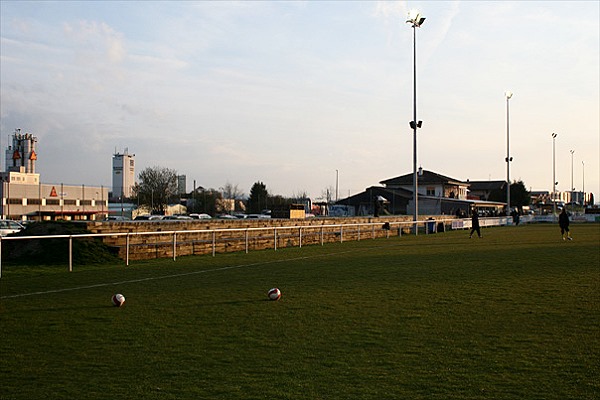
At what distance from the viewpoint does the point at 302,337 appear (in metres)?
7.73

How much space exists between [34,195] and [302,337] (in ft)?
213

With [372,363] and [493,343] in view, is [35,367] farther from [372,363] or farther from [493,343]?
[493,343]

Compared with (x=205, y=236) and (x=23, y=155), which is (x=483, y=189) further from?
(x=205, y=236)

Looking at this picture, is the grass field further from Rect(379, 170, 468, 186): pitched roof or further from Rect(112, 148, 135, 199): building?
Rect(112, 148, 135, 199): building

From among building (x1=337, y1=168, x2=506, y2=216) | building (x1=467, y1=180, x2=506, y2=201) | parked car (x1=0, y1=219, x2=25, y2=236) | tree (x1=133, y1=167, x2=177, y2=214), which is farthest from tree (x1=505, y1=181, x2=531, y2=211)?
parked car (x1=0, y1=219, x2=25, y2=236)

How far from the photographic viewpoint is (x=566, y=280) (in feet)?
44.8

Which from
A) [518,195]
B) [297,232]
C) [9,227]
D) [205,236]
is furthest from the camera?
[518,195]

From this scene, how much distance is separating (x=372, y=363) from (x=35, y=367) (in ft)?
11.2

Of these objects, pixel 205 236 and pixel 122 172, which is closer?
pixel 205 236

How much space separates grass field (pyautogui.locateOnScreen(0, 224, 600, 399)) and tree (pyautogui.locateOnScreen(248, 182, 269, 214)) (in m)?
74.6

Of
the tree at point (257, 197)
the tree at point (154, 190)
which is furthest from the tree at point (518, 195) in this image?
the tree at point (154, 190)

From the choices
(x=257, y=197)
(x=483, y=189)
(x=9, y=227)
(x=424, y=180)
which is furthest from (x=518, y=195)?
(x=9, y=227)

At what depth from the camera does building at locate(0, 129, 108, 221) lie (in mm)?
62750

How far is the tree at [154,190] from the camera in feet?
241
